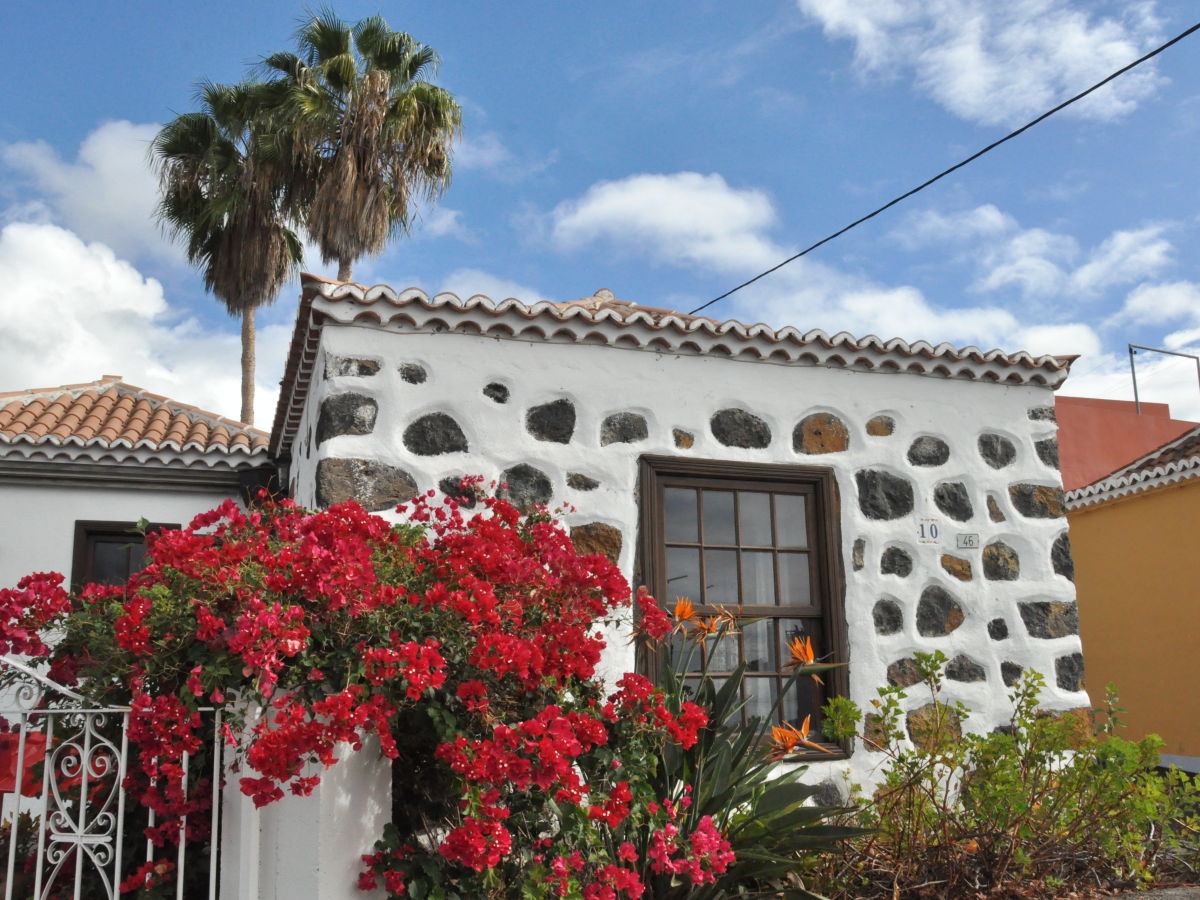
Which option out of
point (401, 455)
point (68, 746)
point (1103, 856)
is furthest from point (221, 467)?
point (1103, 856)

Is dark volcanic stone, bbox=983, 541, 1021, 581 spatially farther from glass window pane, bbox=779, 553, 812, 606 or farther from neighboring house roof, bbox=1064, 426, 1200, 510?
neighboring house roof, bbox=1064, 426, 1200, 510

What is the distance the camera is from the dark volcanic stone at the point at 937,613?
5645mm

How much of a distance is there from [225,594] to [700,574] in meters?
2.81

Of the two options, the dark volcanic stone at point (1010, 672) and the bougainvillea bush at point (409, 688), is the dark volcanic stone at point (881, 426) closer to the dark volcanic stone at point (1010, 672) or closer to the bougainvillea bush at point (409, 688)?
the dark volcanic stone at point (1010, 672)

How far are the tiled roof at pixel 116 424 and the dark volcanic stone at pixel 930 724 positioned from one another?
528 cm

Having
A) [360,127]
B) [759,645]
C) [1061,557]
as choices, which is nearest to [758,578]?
[759,645]

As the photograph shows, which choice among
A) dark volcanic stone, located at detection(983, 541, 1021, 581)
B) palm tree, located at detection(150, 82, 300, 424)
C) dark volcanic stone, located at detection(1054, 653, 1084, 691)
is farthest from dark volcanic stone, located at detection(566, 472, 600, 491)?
palm tree, located at detection(150, 82, 300, 424)

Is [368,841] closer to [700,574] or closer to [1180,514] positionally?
[700,574]

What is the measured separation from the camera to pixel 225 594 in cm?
300

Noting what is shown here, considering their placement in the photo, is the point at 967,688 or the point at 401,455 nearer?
the point at 401,455

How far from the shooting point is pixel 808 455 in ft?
18.3

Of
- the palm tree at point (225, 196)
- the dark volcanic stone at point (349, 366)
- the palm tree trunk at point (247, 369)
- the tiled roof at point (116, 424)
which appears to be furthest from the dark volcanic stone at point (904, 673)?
the palm tree trunk at point (247, 369)

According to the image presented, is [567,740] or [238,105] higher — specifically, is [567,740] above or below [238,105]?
below

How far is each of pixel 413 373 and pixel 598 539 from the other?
1.20m
